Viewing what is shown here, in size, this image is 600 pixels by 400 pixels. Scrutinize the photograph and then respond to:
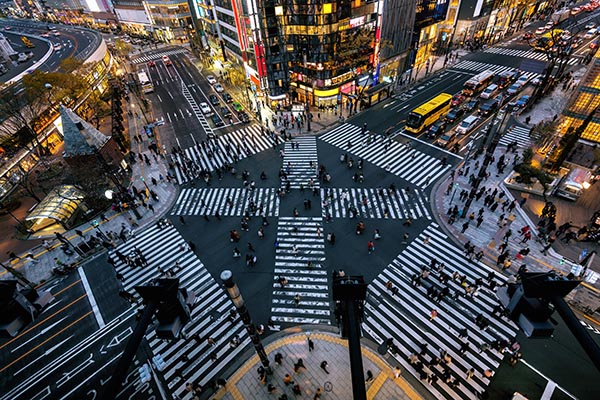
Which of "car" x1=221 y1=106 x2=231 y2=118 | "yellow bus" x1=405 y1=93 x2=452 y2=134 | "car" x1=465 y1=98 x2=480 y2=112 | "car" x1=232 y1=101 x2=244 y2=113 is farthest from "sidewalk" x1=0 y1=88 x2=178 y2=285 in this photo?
"car" x1=465 y1=98 x2=480 y2=112

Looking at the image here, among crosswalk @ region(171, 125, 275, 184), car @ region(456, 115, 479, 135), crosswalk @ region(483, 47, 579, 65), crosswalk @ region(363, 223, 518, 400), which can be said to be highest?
crosswalk @ region(483, 47, 579, 65)

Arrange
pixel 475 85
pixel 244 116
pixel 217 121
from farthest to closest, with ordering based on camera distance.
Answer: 1. pixel 244 116
2. pixel 217 121
3. pixel 475 85

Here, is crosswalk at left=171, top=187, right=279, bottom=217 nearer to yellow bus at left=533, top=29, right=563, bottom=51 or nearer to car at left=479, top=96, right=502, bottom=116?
car at left=479, top=96, right=502, bottom=116

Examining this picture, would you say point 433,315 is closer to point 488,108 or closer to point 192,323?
point 192,323

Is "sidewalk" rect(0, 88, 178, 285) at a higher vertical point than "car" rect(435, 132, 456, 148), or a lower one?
lower

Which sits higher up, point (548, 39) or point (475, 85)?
point (548, 39)

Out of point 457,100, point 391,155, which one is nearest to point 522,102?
point 457,100
